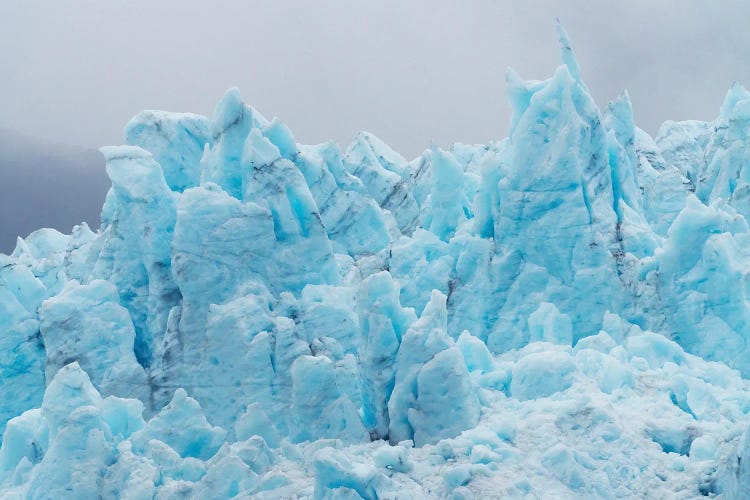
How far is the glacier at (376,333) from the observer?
1284 cm

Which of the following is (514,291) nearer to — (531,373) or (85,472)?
(531,373)

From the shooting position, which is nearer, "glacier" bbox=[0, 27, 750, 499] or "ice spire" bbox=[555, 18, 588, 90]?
"glacier" bbox=[0, 27, 750, 499]

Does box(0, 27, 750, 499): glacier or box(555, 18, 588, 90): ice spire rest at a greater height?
box(555, 18, 588, 90): ice spire

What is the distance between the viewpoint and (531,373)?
15.1 meters

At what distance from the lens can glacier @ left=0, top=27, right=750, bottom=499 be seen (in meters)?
12.8

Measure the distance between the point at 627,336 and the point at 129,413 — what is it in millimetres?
10168

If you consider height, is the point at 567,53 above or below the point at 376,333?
above

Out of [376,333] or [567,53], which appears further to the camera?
[567,53]

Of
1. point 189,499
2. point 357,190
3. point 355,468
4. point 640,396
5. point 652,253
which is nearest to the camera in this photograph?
point 355,468

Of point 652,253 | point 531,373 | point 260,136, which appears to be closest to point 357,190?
point 260,136

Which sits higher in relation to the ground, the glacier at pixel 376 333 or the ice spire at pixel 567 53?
the ice spire at pixel 567 53

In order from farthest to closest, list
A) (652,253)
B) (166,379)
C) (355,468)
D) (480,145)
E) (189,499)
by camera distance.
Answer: (480,145)
(652,253)
(166,379)
(189,499)
(355,468)

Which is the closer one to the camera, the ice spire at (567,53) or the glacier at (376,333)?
the glacier at (376,333)

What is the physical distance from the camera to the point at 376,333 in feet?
48.4
